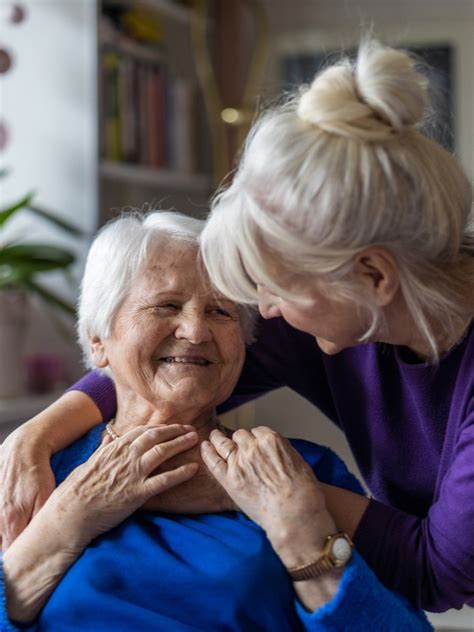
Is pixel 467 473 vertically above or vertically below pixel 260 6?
below

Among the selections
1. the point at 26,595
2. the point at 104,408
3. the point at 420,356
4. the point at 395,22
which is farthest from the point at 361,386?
the point at 395,22

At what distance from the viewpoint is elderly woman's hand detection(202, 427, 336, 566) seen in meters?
1.25

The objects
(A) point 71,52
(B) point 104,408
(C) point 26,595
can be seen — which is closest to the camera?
(C) point 26,595

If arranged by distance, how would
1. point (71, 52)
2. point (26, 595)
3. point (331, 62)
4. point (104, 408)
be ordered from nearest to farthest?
point (26, 595), point (331, 62), point (104, 408), point (71, 52)

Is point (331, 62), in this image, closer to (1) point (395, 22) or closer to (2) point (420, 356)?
(2) point (420, 356)

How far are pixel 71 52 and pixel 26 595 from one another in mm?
2415

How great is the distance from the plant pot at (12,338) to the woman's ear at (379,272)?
1.95m

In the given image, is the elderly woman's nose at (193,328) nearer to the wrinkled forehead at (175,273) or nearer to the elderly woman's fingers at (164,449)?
the wrinkled forehead at (175,273)

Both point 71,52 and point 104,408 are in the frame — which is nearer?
point 104,408

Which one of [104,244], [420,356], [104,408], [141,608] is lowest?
[141,608]

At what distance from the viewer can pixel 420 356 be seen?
143 centimetres

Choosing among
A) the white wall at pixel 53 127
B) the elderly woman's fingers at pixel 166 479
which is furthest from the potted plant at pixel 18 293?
the elderly woman's fingers at pixel 166 479

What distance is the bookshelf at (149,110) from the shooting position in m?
3.46

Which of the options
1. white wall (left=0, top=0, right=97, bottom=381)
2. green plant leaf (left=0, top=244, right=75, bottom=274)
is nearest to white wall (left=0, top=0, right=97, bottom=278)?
white wall (left=0, top=0, right=97, bottom=381)
